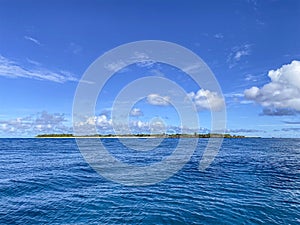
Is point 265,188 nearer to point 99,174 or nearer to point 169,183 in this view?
point 169,183

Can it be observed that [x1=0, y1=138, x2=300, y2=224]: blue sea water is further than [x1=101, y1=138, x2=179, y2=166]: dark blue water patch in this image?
No

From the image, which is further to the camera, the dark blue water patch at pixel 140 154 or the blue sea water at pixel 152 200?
the dark blue water patch at pixel 140 154

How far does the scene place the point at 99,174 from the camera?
90.1 feet

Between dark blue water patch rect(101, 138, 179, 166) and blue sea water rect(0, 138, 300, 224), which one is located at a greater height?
dark blue water patch rect(101, 138, 179, 166)

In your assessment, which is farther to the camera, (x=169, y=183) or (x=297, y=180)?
(x=297, y=180)

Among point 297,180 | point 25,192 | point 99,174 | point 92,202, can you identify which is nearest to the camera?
point 92,202

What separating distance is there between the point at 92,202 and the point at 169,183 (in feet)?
27.4

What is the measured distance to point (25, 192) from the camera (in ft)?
64.3

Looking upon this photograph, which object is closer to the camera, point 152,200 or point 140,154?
point 152,200

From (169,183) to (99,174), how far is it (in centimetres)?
853

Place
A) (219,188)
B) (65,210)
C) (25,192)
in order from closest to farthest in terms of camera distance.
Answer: (65,210) < (25,192) < (219,188)

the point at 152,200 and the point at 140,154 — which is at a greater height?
the point at 140,154

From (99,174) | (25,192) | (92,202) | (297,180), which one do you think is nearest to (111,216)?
(92,202)

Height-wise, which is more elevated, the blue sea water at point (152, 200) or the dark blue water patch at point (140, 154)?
the dark blue water patch at point (140, 154)
